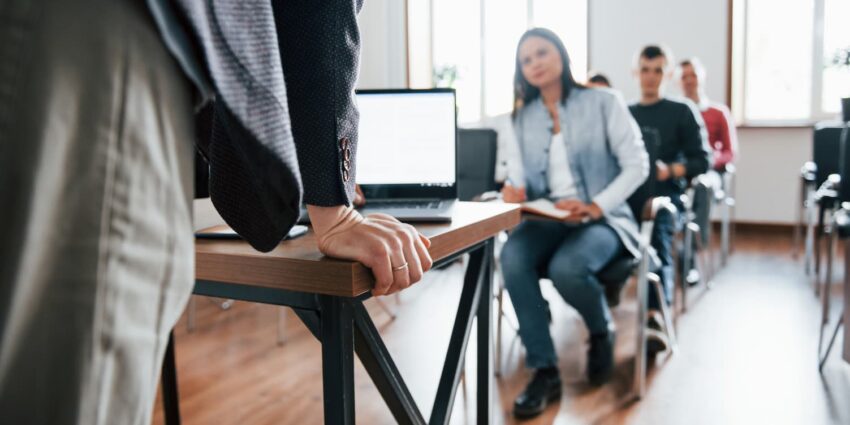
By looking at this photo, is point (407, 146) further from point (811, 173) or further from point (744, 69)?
point (744, 69)

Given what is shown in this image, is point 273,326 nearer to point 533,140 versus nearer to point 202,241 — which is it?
point 533,140

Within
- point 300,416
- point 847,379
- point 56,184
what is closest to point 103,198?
point 56,184

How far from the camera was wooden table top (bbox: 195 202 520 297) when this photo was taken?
74cm

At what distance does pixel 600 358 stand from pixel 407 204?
1.39 metres

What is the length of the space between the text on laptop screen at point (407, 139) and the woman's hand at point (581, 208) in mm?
967

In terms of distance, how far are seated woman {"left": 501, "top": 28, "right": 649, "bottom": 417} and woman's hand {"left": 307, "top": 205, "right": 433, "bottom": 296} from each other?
1.61 meters

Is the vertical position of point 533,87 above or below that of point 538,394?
above

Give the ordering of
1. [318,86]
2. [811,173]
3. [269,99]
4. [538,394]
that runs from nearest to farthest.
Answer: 1. [269,99]
2. [318,86]
3. [538,394]
4. [811,173]

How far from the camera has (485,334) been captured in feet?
4.00

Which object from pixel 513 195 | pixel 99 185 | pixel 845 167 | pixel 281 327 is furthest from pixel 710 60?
pixel 99 185

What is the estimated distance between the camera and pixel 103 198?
15.3 inches

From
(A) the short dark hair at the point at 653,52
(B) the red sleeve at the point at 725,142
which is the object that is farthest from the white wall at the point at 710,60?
(A) the short dark hair at the point at 653,52

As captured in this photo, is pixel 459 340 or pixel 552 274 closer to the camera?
pixel 459 340

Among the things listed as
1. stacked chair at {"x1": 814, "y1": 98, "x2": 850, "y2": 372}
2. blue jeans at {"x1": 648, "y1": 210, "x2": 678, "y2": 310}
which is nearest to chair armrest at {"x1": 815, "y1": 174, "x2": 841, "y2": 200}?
stacked chair at {"x1": 814, "y1": 98, "x2": 850, "y2": 372}
